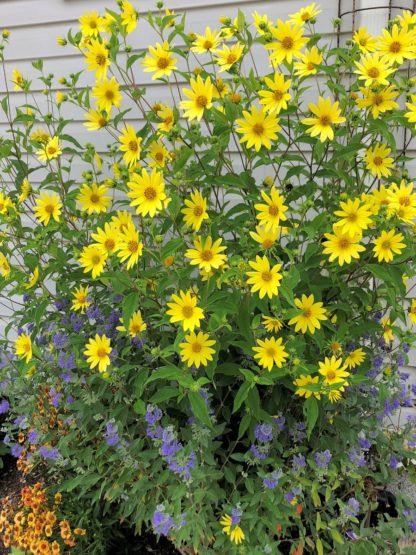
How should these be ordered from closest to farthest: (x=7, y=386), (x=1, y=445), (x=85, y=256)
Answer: (x=85, y=256) < (x=7, y=386) < (x=1, y=445)

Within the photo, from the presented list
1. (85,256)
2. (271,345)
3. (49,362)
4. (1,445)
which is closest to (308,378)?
(271,345)

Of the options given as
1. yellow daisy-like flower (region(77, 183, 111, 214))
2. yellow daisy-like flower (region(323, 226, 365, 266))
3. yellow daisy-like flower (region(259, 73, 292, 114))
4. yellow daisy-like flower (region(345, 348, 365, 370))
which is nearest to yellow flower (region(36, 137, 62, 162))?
yellow daisy-like flower (region(77, 183, 111, 214))

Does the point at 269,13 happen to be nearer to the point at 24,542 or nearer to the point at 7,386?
the point at 7,386

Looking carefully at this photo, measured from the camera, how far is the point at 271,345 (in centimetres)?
134

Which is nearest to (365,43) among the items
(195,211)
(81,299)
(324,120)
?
(324,120)

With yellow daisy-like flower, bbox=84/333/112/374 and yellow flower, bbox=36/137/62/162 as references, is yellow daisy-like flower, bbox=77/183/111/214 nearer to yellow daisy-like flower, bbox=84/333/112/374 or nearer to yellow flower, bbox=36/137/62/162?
yellow flower, bbox=36/137/62/162

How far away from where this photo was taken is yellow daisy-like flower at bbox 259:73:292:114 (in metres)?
1.28

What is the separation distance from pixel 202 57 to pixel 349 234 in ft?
4.42

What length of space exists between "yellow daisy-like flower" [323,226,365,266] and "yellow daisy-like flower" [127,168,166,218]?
46cm

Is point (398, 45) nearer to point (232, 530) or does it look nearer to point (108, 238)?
point (108, 238)

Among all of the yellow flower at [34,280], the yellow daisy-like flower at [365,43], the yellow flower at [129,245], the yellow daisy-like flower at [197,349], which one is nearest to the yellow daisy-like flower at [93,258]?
the yellow flower at [129,245]

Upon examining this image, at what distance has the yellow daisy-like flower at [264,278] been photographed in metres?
1.22

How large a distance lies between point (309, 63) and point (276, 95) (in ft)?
0.60

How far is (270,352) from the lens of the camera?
1336 millimetres
